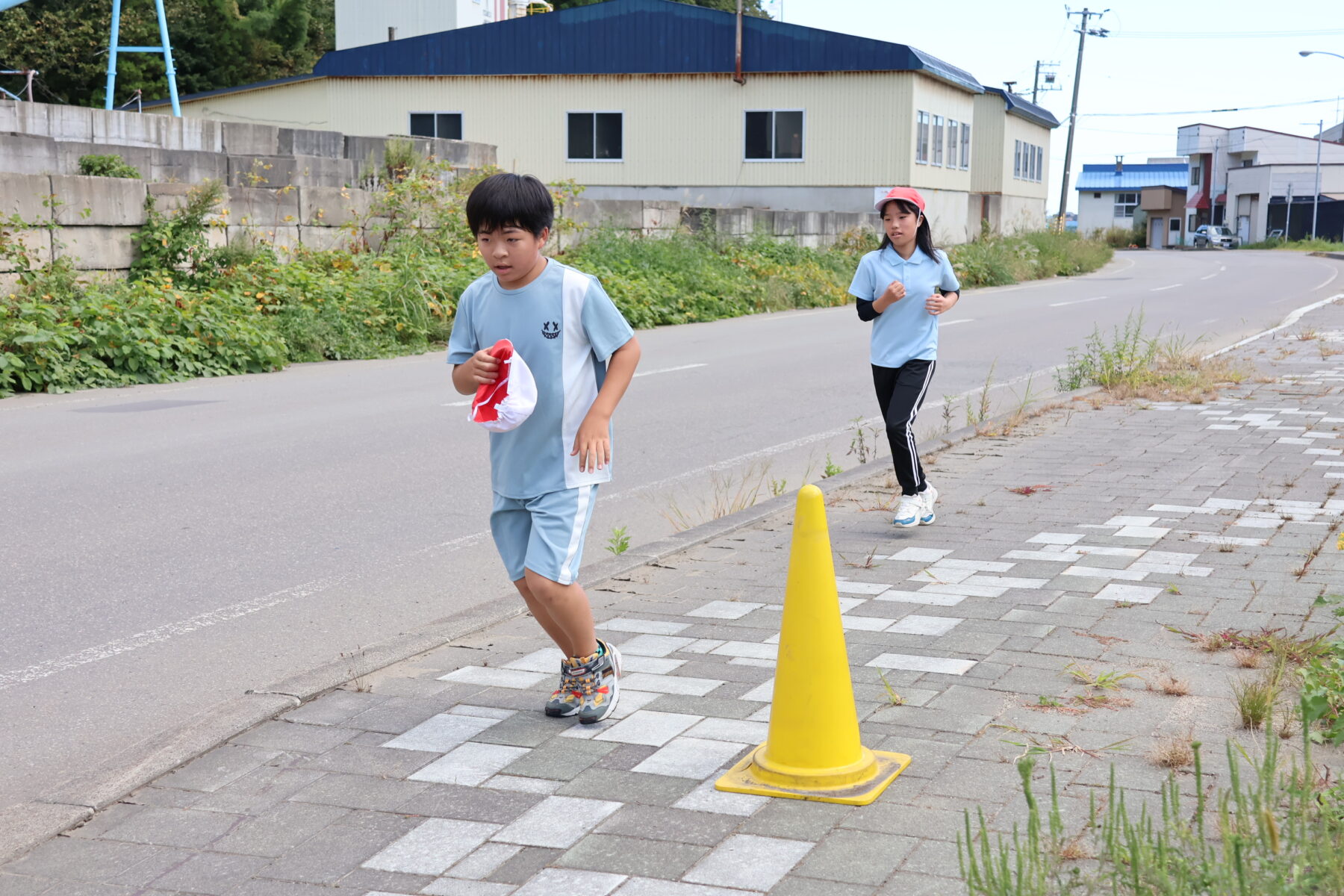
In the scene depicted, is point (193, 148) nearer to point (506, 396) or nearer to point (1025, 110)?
point (506, 396)

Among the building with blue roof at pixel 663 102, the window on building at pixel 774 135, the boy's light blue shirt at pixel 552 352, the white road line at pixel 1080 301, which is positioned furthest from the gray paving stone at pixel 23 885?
the window on building at pixel 774 135

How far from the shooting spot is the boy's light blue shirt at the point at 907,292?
268 inches

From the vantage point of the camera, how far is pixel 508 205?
387cm

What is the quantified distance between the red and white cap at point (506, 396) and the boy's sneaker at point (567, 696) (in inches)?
29.6

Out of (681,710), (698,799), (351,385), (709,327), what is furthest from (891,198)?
(709,327)

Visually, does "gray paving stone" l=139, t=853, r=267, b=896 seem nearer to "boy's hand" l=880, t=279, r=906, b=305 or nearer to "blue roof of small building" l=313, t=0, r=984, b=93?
"boy's hand" l=880, t=279, r=906, b=305

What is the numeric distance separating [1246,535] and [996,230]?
43.2 m

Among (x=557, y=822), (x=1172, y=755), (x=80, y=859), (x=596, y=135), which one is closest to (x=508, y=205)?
(x=557, y=822)

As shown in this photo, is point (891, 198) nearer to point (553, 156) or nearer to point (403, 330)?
point (403, 330)

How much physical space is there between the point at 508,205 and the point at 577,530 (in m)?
0.95

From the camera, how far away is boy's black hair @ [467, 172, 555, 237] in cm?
387

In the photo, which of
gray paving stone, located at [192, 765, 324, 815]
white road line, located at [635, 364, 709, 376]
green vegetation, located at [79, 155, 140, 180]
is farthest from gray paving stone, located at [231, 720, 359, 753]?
green vegetation, located at [79, 155, 140, 180]

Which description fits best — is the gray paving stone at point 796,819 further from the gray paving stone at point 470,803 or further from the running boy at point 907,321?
the running boy at point 907,321

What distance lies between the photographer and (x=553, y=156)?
40406mm
